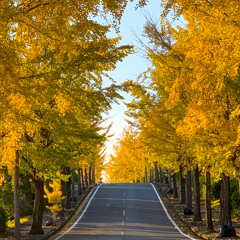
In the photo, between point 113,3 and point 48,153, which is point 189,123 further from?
Result: point 48,153

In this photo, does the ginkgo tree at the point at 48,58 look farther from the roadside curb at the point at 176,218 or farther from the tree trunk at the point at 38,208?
the roadside curb at the point at 176,218

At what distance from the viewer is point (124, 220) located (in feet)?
78.7

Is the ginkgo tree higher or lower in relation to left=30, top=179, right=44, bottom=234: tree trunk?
higher

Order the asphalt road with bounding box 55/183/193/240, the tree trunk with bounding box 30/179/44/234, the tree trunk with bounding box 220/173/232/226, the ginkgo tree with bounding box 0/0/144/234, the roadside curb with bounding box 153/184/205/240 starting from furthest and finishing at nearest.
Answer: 1. the roadside curb with bounding box 153/184/205/240
2. the tree trunk with bounding box 30/179/44/234
3. the asphalt road with bounding box 55/183/193/240
4. the tree trunk with bounding box 220/173/232/226
5. the ginkgo tree with bounding box 0/0/144/234

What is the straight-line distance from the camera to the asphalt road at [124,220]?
18484mm

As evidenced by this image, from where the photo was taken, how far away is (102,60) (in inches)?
448

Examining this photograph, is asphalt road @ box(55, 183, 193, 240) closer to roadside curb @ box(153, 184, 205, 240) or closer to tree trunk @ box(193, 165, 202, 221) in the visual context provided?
roadside curb @ box(153, 184, 205, 240)

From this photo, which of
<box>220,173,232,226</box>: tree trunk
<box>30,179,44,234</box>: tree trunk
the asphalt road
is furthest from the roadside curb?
<box>30,179,44,234</box>: tree trunk

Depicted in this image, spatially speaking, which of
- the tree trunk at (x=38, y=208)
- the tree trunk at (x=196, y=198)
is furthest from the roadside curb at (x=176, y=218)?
the tree trunk at (x=38, y=208)

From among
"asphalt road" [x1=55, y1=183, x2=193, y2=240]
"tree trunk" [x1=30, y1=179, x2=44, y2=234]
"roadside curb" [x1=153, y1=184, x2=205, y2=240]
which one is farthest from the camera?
"roadside curb" [x1=153, y1=184, x2=205, y2=240]

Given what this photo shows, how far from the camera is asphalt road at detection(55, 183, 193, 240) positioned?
1848cm

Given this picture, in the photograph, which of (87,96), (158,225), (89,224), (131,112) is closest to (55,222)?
(89,224)

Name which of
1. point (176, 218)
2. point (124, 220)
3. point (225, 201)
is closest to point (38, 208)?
point (124, 220)

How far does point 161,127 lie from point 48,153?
4.58m
